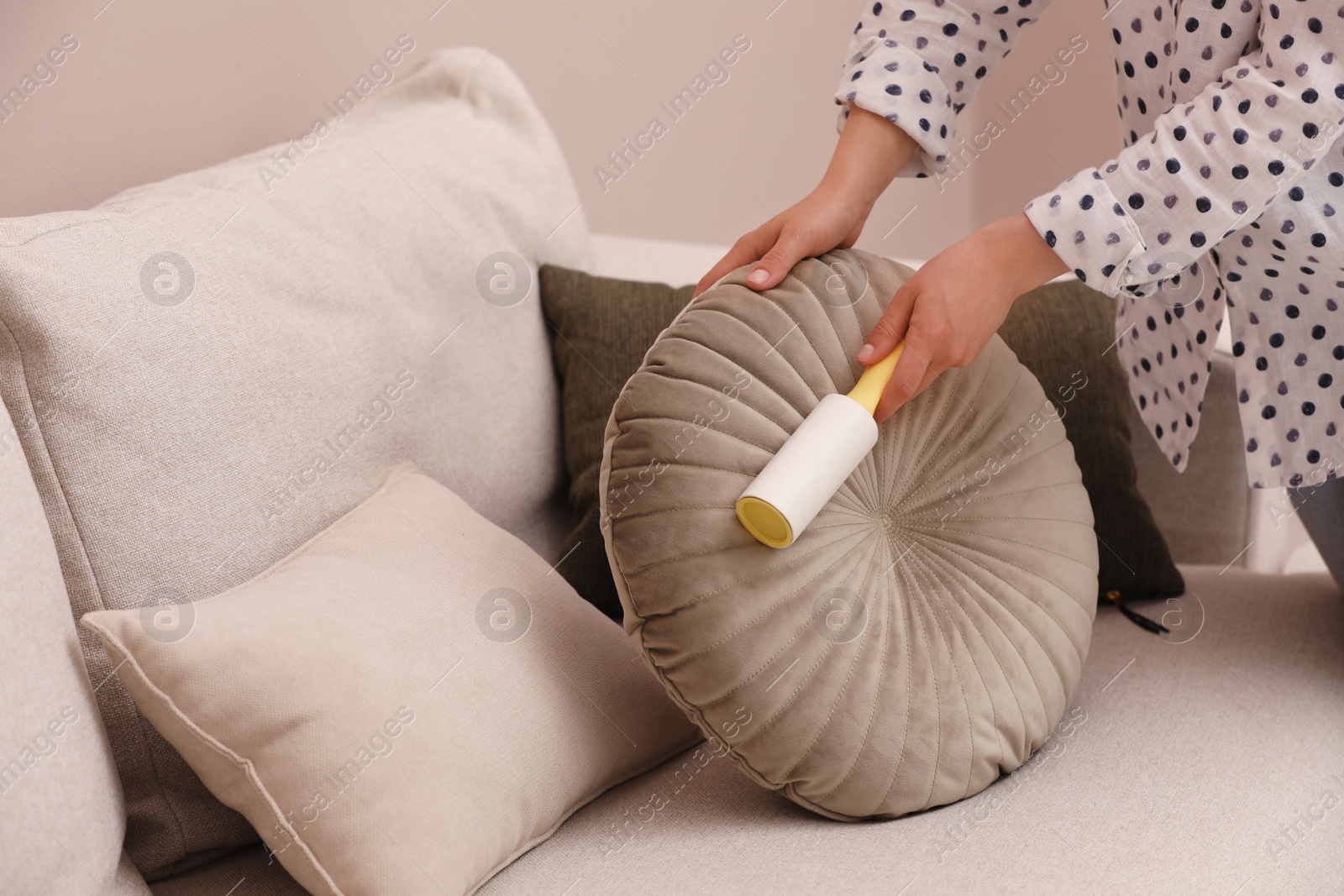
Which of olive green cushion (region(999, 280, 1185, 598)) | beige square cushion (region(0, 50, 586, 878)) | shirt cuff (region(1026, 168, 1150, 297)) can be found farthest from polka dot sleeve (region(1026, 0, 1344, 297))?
beige square cushion (region(0, 50, 586, 878))

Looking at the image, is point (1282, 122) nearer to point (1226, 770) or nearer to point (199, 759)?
point (1226, 770)

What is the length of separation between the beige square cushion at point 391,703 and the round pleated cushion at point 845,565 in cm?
11

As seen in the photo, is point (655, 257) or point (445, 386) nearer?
point (445, 386)

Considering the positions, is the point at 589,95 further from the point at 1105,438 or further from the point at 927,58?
the point at 1105,438

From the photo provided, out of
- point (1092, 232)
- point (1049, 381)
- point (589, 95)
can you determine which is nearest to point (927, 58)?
point (1092, 232)

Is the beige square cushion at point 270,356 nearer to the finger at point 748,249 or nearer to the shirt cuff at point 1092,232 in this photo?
the finger at point 748,249

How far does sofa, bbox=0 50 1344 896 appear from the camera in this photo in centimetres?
71

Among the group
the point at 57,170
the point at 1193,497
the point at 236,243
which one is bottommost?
the point at 1193,497

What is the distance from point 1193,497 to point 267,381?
1.07 m

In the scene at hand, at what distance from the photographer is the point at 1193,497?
4.11 feet

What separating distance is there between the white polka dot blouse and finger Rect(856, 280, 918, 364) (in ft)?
0.35

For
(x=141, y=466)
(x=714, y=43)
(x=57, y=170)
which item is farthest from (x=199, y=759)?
(x=714, y=43)

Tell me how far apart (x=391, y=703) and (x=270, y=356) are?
32 centimetres

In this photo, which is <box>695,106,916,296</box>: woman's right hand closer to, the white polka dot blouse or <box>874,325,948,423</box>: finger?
the white polka dot blouse
